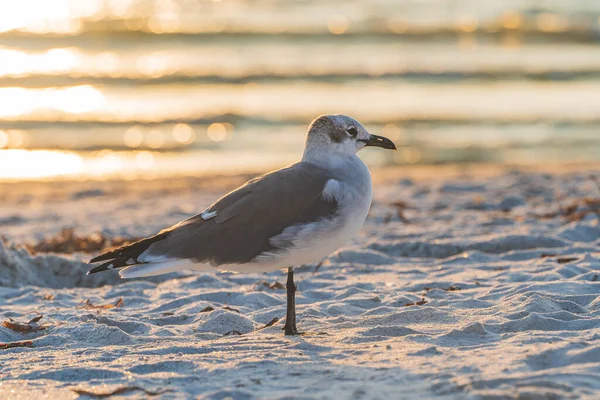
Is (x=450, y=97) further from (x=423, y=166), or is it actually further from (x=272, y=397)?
(x=272, y=397)

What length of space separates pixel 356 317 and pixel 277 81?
15.2 metres

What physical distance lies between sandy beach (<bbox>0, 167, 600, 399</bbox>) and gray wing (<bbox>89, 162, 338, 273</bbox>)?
0.47 meters

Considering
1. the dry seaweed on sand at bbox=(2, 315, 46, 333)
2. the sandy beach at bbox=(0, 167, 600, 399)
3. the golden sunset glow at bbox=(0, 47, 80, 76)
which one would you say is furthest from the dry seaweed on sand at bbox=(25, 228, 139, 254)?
the golden sunset glow at bbox=(0, 47, 80, 76)

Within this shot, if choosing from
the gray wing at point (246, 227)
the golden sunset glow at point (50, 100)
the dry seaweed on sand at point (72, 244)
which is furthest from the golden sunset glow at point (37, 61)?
the gray wing at point (246, 227)

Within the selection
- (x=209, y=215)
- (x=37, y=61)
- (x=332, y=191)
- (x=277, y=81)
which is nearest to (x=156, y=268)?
(x=209, y=215)

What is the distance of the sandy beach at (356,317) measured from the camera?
4.43m

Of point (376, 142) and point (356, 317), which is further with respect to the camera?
point (376, 142)

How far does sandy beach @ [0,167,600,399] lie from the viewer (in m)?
4.43

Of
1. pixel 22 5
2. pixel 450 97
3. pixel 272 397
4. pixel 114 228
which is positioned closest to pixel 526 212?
pixel 114 228

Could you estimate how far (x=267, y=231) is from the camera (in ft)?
17.9

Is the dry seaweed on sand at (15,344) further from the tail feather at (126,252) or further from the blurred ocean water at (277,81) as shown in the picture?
the blurred ocean water at (277,81)

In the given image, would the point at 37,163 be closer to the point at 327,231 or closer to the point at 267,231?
the point at 267,231

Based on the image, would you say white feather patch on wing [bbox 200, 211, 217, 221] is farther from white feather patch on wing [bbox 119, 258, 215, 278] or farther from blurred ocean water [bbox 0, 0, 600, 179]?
blurred ocean water [bbox 0, 0, 600, 179]

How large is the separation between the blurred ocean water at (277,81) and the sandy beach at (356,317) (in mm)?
5757
